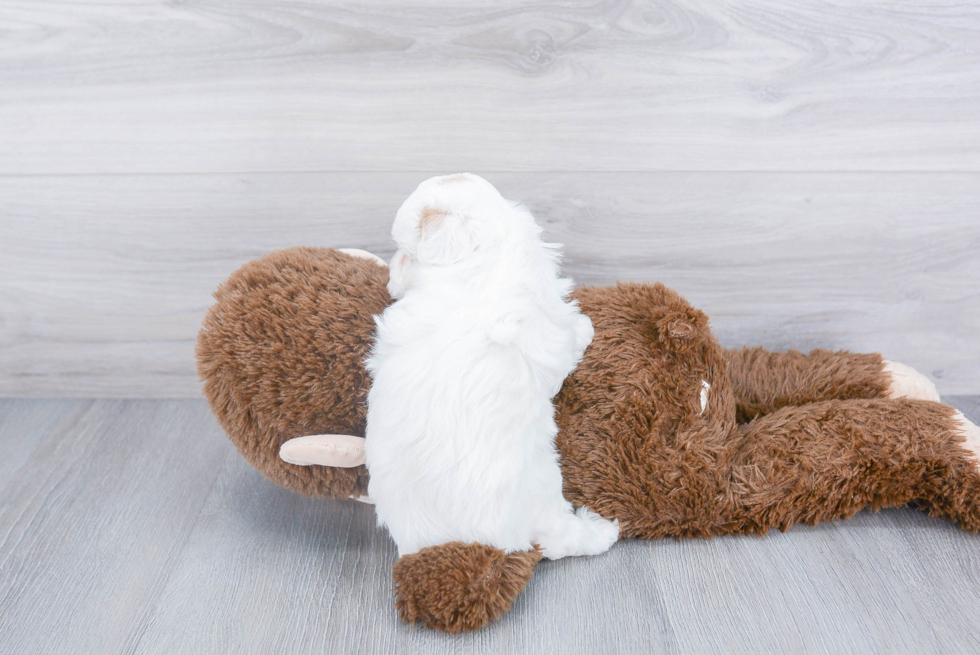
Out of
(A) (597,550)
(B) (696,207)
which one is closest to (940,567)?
(A) (597,550)

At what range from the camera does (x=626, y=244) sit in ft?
3.40

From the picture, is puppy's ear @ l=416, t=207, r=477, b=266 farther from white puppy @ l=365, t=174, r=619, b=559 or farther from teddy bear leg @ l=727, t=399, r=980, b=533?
teddy bear leg @ l=727, t=399, r=980, b=533

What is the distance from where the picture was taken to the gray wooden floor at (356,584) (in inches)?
27.6

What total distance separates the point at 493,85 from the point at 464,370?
47 centimetres

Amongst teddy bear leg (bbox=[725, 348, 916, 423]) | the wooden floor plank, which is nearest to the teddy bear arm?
teddy bear leg (bbox=[725, 348, 916, 423])

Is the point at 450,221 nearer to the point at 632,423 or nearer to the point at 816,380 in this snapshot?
the point at 632,423

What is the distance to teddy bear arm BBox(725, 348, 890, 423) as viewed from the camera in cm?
94

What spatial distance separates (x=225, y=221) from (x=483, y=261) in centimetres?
53

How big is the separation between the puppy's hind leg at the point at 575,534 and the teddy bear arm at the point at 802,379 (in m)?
0.29

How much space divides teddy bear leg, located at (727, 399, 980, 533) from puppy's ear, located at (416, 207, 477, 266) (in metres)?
0.41

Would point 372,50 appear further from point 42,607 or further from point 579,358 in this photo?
point 42,607

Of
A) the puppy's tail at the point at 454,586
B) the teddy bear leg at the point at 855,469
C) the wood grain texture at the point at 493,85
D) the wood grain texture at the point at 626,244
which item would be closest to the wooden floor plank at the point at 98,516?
the wood grain texture at the point at 626,244

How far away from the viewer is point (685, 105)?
38.0 inches

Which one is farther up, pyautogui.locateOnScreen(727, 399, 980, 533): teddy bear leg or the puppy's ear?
the puppy's ear
